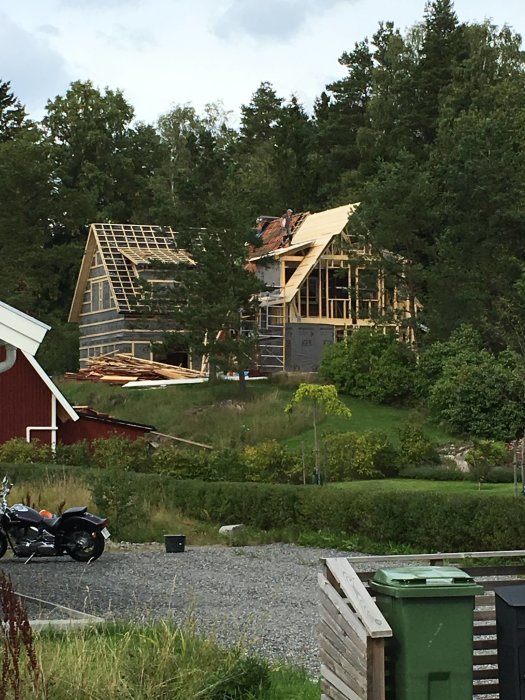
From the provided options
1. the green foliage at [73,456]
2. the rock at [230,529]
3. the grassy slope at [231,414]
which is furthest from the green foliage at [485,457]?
the rock at [230,529]

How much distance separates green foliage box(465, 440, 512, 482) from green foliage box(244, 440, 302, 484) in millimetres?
4571

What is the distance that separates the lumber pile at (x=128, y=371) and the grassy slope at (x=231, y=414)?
251 cm

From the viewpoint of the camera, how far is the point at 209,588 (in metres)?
16.0

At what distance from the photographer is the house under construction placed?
54819mm

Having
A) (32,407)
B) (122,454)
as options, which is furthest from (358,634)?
(32,407)

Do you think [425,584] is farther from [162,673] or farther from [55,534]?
[55,534]

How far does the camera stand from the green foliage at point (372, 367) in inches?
1805

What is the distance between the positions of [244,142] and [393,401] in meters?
47.0

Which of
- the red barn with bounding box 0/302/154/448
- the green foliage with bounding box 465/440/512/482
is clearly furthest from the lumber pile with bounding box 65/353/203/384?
the green foliage with bounding box 465/440/512/482

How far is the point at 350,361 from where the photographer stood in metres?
47.4

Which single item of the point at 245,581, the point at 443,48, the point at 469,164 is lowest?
the point at 245,581

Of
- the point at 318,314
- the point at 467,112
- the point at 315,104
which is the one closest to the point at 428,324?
the point at 318,314

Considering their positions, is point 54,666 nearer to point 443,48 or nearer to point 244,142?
point 443,48

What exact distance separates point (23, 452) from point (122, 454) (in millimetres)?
2919
